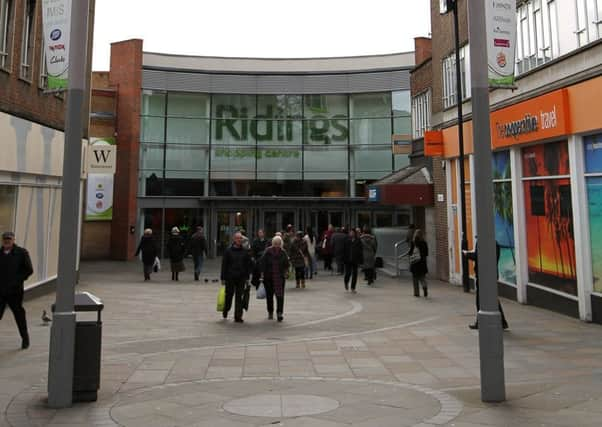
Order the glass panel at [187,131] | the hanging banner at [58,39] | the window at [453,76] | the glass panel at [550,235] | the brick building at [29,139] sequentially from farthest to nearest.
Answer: the glass panel at [187,131] < the window at [453,76] < the brick building at [29,139] < the glass panel at [550,235] < the hanging banner at [58,39]

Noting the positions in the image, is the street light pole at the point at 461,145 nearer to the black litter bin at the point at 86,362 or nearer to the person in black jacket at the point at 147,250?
the person in black jacket at the point at 147,250

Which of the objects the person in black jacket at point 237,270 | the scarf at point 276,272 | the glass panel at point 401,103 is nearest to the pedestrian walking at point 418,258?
the scarf at point 276,272

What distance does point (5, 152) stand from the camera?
39.0 ft

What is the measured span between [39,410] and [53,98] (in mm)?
11924

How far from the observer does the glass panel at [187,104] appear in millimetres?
30000

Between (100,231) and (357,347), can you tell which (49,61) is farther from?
(100,231)

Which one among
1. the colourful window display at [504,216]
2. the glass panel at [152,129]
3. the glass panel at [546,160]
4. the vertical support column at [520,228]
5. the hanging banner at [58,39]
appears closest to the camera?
the hanging banner at [58,39]

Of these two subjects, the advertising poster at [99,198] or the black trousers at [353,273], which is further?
the advertising poster at [99,198]

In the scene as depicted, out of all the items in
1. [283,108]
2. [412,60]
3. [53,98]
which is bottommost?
[53,98]

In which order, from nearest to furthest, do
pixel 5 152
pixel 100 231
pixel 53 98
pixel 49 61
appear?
pixel 49 61
pixel 5 152
pixel 53 98
pixel 100 231

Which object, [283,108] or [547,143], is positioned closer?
[547,143]

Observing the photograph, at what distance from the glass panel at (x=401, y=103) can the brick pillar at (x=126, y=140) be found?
45.7ft

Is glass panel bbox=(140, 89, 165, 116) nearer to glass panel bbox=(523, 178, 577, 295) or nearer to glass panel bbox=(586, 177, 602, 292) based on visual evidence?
glass panel bbox=(523, 178, 577, 295)

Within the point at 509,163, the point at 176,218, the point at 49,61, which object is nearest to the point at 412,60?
the point at 176,218
